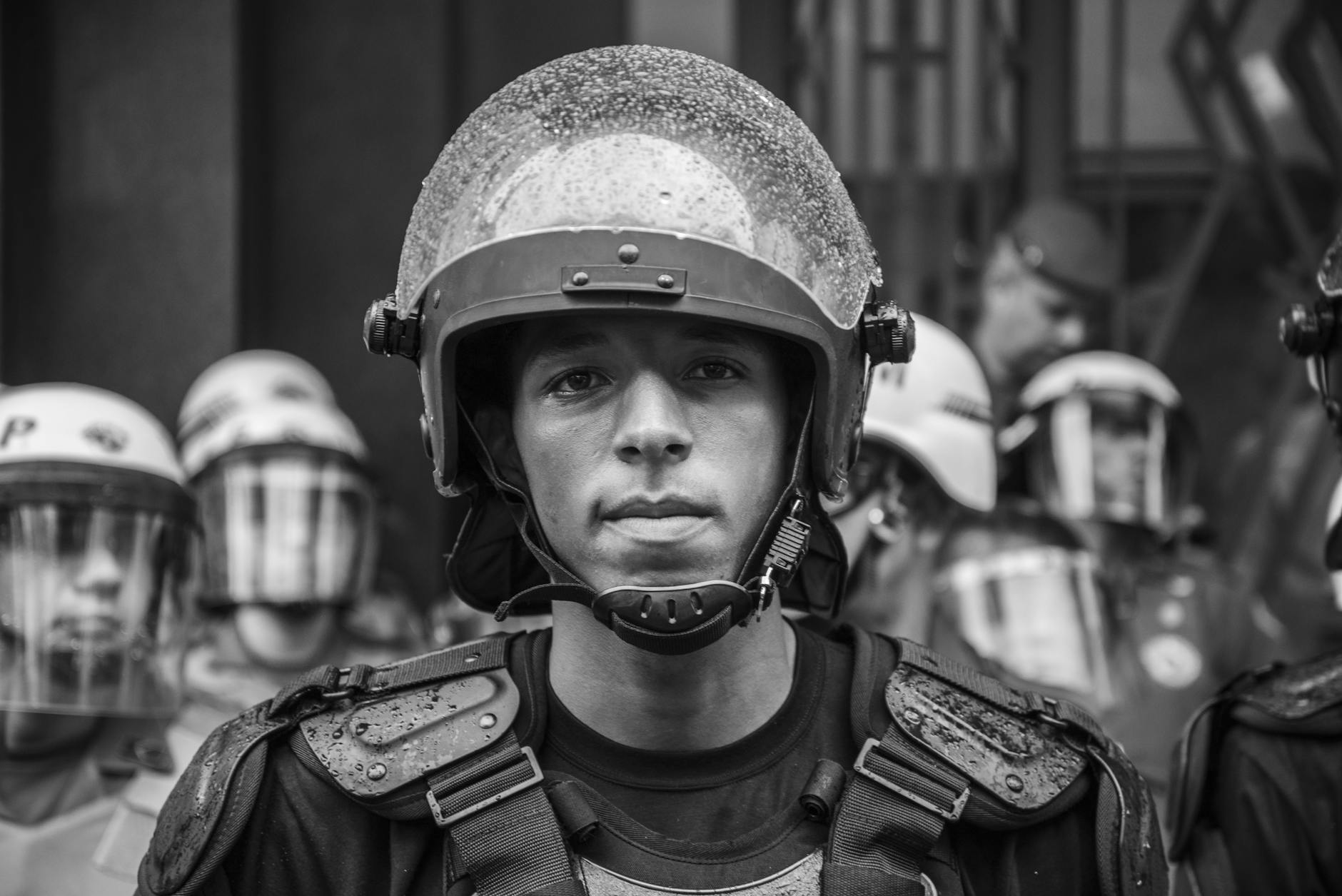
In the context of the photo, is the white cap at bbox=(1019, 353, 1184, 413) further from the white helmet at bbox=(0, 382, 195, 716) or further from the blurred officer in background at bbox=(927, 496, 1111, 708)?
the white helmet at bbox=(0, 382, 195, 716)

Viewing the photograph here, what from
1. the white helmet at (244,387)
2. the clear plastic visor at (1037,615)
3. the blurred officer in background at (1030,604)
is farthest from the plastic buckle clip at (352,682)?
the white helmet at (244,387)

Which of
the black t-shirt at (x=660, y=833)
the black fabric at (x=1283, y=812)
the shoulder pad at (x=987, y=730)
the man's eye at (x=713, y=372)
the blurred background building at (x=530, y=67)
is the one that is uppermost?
the blurred background building at (x=530, y=67)

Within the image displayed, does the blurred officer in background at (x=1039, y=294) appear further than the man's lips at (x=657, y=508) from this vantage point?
Yes

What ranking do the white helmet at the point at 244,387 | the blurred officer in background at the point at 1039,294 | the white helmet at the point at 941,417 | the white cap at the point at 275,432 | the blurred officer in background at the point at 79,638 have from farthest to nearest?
the white helmet at the point at 244,387 → the blurred officer in background at the point at 1039,294 → the white cap at the point at 275,432 → the white helmet at the point at 941,417 → the blurred officer in background at the point at 79,638

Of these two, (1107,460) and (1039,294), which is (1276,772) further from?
(1039,294)

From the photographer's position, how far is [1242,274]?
746 centimetres

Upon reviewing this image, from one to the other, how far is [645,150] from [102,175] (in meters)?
5.33

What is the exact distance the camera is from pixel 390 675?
251 cm

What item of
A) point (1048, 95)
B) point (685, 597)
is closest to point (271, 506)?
point (1048, 95)

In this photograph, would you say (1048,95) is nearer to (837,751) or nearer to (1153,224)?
(1153,224)

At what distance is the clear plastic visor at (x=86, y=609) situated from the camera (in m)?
4.20

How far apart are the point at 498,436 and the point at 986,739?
2.52 ft

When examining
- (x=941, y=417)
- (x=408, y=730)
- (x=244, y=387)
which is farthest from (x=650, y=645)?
(x=244, y=387)

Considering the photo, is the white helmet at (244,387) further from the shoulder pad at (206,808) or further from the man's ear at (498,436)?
the shoulder pad at (206,808)
